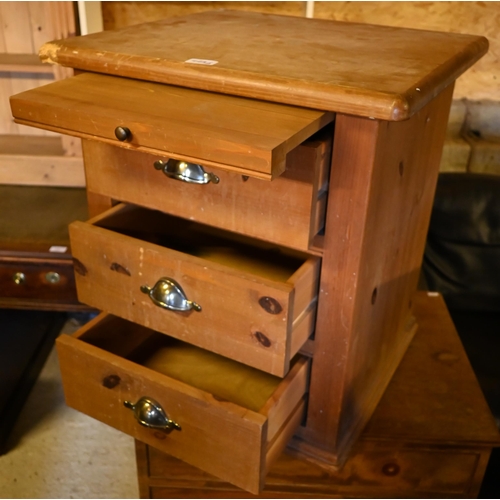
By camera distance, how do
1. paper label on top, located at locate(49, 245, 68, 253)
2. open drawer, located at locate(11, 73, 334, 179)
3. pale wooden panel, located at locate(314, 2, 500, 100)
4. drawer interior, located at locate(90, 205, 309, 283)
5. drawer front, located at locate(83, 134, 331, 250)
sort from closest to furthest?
open drawer, located at locate(11, 73, 334, 179)
drawer front, located at locate(83, 134, 331, 250)
drawer interior, located at locate(90, 205, 309, 283)
paper label on top, located at locate(49, 245, 68, 253)
pale wooden panel, located at locate(314, 2, 500, 100)

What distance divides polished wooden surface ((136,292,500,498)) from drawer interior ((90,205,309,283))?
32 cm

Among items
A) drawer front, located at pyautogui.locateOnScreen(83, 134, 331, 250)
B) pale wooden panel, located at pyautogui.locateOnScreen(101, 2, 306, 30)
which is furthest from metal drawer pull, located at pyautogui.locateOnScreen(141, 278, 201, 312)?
pale wooden panel, located at pyautogui.locateOnScreen(101, 2, 306, 30)

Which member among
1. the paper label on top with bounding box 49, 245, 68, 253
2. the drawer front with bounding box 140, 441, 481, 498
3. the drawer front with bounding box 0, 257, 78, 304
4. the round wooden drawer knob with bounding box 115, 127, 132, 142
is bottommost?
the drawer front with bounding box 140, 441, 481, 498

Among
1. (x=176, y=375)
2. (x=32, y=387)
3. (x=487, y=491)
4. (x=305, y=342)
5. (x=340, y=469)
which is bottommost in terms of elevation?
(x=32, y=387)

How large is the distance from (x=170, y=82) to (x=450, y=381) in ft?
2.48

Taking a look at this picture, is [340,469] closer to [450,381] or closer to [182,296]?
[450,381]

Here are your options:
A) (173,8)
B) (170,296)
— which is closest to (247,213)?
(170,296)

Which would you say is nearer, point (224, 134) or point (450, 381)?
point (224, 134)

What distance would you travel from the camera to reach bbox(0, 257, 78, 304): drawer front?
1.40m

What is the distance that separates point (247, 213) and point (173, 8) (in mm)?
980

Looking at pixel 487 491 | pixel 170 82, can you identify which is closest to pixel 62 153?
pixel 170 82

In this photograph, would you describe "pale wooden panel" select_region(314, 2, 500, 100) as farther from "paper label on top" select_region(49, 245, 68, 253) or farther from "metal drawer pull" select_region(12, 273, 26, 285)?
"metal drawer pull" select_region(12, 273, 26, 285)

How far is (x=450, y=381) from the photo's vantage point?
112cm

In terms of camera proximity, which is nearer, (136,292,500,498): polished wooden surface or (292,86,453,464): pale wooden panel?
(292,86,453,464): pale wooden panel
